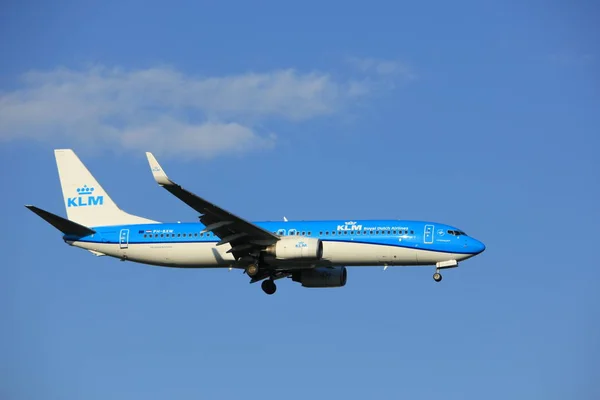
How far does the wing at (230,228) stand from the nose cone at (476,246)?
1133 cm

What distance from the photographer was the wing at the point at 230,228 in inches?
2333

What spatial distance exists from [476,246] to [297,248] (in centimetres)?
1043

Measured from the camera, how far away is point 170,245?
214 ft

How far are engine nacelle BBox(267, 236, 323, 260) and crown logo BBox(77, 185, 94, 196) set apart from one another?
1456 centimetres

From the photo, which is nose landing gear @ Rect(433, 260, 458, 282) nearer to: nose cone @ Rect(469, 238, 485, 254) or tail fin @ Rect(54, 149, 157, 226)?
nose cone @ Rect(469, 238, 485, 254)

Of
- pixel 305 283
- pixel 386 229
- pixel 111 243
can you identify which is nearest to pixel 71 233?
pixel 111 243

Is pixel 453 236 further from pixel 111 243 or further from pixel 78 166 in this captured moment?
pixel 78 166

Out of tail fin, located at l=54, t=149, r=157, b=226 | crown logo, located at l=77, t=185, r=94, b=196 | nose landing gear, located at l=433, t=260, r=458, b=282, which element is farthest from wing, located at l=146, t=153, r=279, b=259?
crown logo, located at l=77, t=185, r=94, b=196

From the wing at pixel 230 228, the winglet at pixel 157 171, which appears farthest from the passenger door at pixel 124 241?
the winglet at pixel 157 171

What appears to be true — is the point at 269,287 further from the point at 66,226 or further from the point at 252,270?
the point at 66,226

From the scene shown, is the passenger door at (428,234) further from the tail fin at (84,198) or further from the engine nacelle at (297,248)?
the tail fin at (84,198)

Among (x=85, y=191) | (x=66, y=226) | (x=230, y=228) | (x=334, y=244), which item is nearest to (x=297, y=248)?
(x=334, y=244)

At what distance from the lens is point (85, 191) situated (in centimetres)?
7025

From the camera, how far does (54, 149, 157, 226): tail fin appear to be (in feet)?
224
